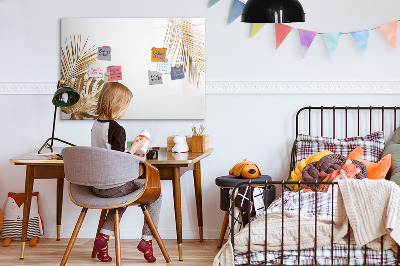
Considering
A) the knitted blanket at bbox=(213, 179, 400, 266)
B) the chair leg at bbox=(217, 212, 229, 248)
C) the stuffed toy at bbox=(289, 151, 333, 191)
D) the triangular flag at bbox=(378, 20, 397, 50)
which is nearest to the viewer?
the knitted blanket at bbox=(213, 179, 400, 266)

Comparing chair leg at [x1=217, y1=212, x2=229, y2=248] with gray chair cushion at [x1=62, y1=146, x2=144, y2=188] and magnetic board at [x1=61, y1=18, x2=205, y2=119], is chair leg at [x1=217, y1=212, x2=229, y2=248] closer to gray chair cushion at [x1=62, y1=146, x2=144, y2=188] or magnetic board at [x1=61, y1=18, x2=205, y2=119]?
magnetic board at [x1=61, y1=18, x2=205, y2=119]

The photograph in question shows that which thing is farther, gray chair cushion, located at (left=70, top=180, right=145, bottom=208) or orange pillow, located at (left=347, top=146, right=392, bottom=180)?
orange pillow, located at (left=347, top=146, right=392, bottom=180)

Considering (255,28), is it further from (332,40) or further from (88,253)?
(88,253)

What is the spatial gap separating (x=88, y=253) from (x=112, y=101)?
1.10 m

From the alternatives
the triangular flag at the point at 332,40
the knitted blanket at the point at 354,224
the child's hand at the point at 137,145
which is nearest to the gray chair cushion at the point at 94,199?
the child's hand at the point at 137,145

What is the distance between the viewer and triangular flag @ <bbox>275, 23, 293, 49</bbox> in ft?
13.9

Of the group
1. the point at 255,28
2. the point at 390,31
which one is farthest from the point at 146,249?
the point at 390,31

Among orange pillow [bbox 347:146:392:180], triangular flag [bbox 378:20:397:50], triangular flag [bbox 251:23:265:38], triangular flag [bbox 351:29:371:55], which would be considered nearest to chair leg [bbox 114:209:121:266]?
orange pillow [bbox 347:146:392:180]

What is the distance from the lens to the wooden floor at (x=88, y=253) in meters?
3.67

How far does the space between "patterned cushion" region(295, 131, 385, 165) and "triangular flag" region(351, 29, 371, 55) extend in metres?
0.62

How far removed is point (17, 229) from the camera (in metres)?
4.21

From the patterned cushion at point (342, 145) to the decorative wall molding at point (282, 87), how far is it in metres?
0.34

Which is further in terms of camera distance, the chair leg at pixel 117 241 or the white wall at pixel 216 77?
the white wall at pixel 216 77

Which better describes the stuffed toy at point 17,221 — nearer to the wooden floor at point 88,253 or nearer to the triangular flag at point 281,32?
the wooden floor at point 88,253
